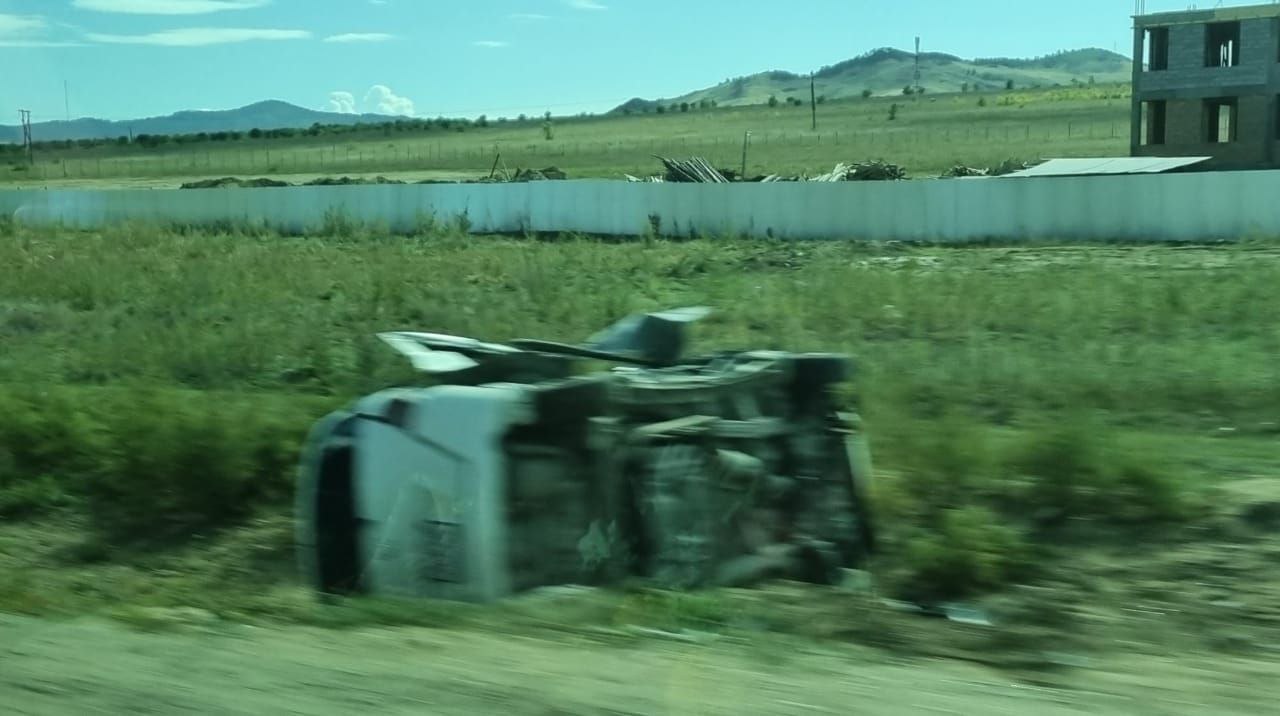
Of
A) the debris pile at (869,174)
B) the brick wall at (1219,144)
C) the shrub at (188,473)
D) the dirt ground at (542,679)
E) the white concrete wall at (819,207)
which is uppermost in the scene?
the brick wall at (1219,144)

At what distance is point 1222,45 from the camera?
192ft

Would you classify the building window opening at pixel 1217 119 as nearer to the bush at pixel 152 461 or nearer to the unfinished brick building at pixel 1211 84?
the unfinished brick building at pixel 1211 84

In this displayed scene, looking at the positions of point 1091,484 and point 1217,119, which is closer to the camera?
point 1091,484

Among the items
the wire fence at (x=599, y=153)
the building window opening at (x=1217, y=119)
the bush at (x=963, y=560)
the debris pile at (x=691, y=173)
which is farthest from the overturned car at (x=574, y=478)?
the wire fence at (x=599, y=153)

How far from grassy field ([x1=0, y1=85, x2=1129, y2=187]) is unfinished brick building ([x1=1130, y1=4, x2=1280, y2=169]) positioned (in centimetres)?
1005

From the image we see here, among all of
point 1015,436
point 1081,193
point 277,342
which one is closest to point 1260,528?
point 1015,436

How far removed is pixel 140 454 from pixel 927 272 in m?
18.0

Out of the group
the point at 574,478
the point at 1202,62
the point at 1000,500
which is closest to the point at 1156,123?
the point at 1202,62

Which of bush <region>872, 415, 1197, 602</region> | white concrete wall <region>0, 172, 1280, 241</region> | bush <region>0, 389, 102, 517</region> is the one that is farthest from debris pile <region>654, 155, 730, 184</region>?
bush <region>872, 415, 1197, 602</region>

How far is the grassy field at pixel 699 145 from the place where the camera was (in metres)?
85.5

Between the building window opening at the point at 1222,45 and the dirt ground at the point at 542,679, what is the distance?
57.0 meters

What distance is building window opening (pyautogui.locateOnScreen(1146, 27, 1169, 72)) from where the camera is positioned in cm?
5906

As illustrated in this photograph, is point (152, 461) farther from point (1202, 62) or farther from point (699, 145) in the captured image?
point (699, 145)

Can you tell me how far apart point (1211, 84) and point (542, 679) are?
58175 mm
